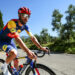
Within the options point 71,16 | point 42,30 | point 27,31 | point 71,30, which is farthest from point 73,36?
point 27,31

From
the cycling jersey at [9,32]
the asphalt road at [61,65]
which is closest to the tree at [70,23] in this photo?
the asphalt road at [61,65]

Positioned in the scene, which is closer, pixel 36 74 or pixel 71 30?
pixel 36 74

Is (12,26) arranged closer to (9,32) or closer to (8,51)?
(9,32)

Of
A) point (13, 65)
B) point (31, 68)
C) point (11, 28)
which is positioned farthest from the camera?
point (13, 65)

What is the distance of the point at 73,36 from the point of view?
72.1 ft

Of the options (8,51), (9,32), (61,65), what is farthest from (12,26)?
(61,65)

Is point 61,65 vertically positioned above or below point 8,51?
below

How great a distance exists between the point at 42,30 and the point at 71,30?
18039mm

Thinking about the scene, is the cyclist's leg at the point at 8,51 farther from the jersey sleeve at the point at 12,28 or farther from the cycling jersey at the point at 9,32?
the jersey sleeve at the point at 12,28

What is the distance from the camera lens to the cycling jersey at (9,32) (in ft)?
9.41

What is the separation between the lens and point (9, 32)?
3.09 meters

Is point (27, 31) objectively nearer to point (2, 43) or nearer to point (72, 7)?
point (2, 43)

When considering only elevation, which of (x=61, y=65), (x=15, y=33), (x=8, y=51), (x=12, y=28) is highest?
(x=12, y=28)

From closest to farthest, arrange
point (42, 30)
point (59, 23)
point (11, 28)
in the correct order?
point (11, 28) → point (59, 23) → point (42, 30)
